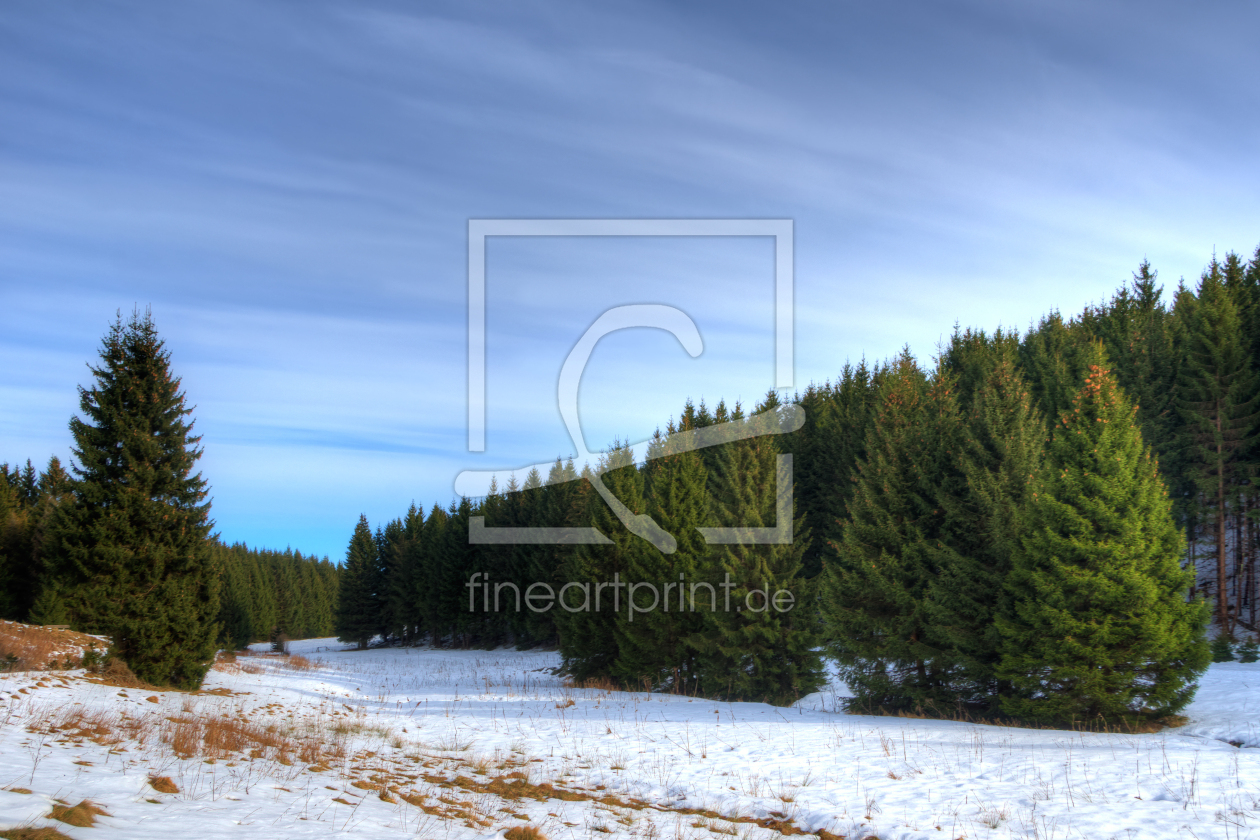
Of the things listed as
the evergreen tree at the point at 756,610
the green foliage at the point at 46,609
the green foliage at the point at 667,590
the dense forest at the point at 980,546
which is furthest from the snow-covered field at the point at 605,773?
the green foliage at the point at 46,609

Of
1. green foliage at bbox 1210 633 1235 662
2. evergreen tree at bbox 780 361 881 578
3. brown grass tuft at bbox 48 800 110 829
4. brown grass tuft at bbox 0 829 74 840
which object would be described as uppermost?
evergreen tree at bbox 780 361 881 578

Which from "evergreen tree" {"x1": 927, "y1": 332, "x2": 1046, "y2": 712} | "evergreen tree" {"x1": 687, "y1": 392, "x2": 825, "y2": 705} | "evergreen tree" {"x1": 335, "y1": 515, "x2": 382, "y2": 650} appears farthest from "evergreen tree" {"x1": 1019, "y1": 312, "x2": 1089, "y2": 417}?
"evergreen tree" {"x1": 335, "y1": 515, "x2": 382, "y2": 650}

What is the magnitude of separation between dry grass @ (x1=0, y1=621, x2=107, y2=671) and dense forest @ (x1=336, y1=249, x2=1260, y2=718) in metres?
18.8

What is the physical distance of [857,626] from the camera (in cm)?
2383

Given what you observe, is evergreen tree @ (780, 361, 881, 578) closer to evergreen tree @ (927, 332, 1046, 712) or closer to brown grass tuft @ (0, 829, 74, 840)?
evergreen tree @ (927, 332, 1046, 712)

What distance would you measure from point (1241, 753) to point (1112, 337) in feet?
185

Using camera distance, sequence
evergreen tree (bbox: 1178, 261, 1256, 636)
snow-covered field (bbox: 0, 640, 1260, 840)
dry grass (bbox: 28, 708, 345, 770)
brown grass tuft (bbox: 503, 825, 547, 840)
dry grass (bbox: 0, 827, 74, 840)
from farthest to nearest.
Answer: evergreen tree (bbox: 1178, 261, 1256, 636) → dry grass (bbox: 28, 708, 345, 770) → snow-covered field (bbox: 0, 640, 1260, 840) → brown grass tuft (bbox: 503, 825, 547, 840) → dry grass (bbox: 0, 827, 74, 840)

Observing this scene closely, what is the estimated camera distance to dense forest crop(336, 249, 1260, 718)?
58.0 feet

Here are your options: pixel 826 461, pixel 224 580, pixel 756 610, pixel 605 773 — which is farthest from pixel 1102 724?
pixel 224 580

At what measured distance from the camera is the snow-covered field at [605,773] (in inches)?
328

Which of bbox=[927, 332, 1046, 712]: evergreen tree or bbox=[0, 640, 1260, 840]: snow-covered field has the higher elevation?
bbox=[927, 332, 1046, 712]: evergreen tree

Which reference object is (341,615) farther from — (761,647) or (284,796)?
(284,796)

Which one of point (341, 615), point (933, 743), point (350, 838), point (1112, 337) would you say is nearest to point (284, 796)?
point (350, 838)

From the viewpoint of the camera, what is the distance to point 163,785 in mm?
8406
